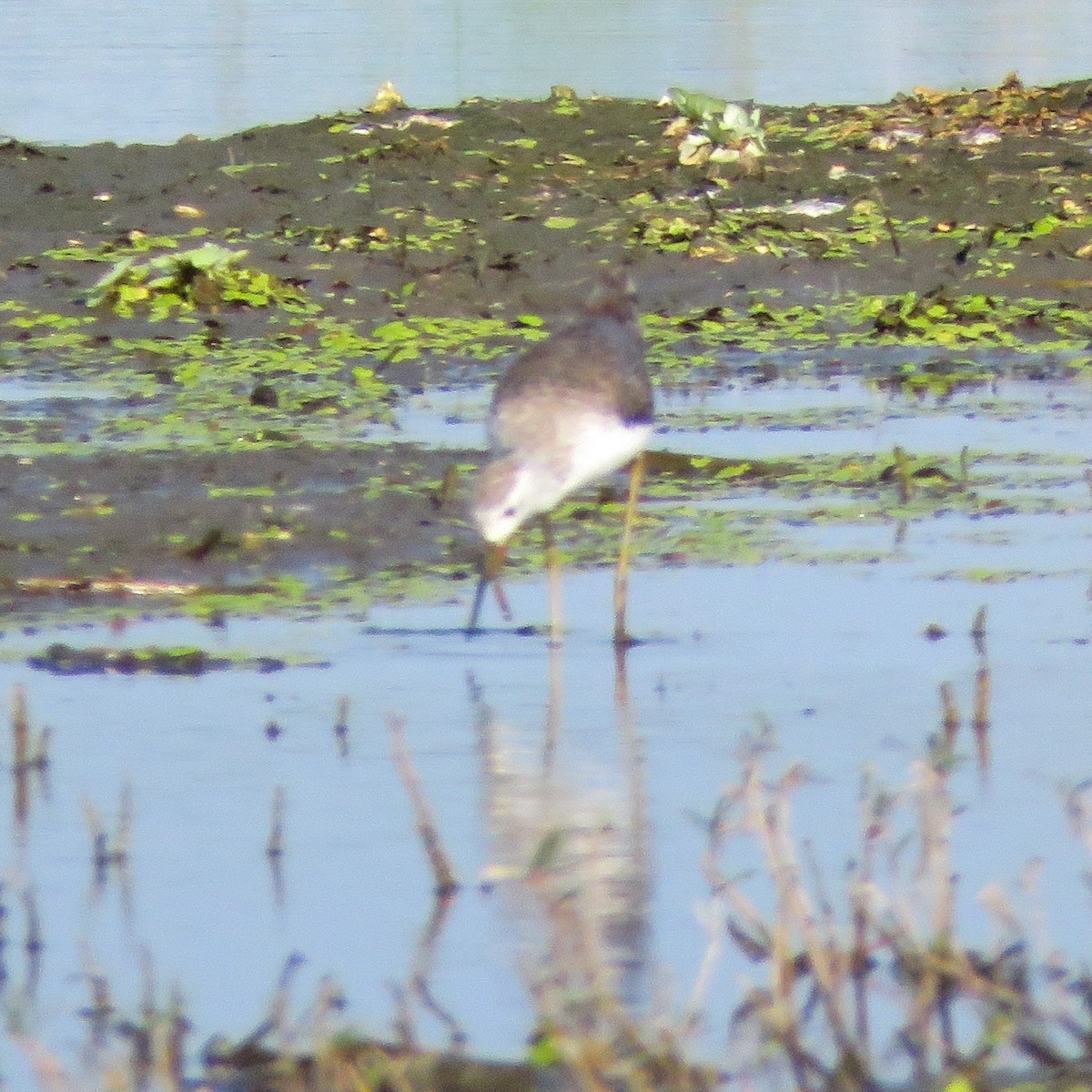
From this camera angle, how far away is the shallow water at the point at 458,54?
2084cm

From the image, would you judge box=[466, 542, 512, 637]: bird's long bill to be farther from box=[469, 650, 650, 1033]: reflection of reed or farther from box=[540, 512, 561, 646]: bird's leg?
box=[469, 650, 650, 1033]: reflection of reed

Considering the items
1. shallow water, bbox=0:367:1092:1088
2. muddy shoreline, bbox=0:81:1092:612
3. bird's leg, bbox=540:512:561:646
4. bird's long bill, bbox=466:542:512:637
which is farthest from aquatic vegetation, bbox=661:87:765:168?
bird's long bill, bbox=466:542:512:637

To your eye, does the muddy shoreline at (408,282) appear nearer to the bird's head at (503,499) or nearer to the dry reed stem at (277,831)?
the bird's head at (503,499)

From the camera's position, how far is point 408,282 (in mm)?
13531

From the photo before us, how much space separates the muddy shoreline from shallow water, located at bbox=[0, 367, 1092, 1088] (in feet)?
3.53

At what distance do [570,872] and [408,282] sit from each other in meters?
8.50

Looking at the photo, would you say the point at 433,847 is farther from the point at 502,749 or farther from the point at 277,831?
the point at 502,749

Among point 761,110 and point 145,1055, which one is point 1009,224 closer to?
point 761,110

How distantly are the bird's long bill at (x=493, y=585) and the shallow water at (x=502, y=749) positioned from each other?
0.05 m

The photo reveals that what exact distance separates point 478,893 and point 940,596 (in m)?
2.83

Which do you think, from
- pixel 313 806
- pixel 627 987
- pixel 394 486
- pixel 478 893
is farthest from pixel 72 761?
Answer: pixel 394 486

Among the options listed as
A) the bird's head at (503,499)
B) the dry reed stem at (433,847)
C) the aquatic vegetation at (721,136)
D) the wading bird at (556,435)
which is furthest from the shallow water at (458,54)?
the dry reed stem at (433,847)

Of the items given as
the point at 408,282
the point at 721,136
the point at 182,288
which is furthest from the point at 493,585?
the point at 721,136

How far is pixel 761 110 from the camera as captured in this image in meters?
18.1
